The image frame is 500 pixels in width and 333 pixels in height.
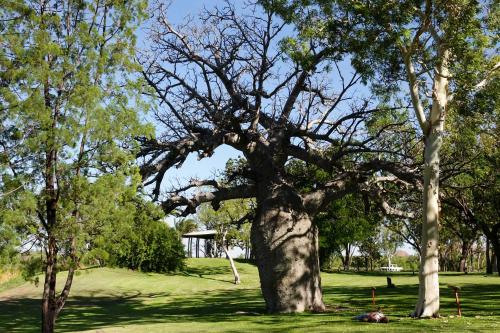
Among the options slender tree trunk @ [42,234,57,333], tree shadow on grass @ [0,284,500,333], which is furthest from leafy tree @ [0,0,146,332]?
tree shadow on grass @ [0,284,500,333]

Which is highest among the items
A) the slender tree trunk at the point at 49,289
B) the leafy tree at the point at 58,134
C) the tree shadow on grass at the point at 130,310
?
the leafy tree at the point at 58,134

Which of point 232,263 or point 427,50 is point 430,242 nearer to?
point 427,50

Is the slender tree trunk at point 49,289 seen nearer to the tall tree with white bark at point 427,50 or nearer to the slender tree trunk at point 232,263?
the tall tree with white bark at point 427,50

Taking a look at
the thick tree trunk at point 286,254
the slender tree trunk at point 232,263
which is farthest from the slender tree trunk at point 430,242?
the slender tree trunk at point 232,263

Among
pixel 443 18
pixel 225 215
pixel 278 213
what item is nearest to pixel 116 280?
pixel 225 215

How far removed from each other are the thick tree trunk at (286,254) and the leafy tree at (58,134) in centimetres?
804

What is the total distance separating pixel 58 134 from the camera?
9.91 meters

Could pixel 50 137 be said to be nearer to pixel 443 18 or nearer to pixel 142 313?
pixel 443 18

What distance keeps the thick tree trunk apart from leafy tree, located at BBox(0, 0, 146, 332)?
8.04m

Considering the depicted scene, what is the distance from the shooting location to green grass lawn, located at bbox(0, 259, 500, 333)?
13.9 meters

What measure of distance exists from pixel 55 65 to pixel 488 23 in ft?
36.4

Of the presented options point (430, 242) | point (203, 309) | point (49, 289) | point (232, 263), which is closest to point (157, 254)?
point (232, 263)

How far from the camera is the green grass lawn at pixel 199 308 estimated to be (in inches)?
546

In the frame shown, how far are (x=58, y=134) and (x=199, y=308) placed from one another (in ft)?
46.6
